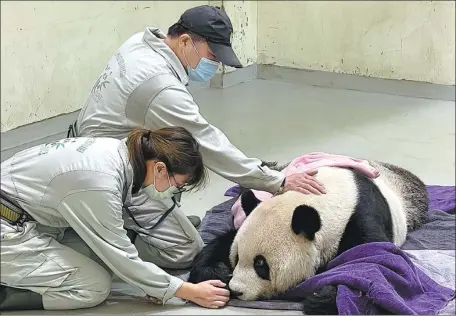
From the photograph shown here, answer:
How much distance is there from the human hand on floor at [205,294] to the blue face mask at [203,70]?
0.67m

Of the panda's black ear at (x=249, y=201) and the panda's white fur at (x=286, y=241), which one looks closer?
the panda's white fur at (x=286, y=241)

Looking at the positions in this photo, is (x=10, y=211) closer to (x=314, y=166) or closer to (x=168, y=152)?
(x=168, y=152)

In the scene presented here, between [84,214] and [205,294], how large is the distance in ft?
1.37

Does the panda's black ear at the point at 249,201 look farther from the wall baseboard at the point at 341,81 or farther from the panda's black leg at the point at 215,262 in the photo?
the wall baseboard at the point at 341,81

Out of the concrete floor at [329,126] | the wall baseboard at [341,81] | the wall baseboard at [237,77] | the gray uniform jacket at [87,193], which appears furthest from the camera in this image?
the wall baseboard at [341,81]

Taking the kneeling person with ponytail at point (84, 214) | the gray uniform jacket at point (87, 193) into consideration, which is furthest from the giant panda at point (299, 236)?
the gray uniform jacket at point (87, 193)

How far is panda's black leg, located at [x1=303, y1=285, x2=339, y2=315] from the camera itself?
6.56 ft

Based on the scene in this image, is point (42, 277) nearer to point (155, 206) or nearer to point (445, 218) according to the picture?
point (155, 206)

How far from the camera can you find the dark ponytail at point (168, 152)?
1.94 metres

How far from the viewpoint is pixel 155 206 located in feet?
7.61

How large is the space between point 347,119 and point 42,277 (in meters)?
2.40

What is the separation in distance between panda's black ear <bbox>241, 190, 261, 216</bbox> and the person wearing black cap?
41 millimetres

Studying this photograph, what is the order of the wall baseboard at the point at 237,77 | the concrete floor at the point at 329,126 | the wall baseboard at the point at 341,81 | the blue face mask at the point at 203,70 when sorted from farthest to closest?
the wall baseboard at the point at 341,81
the wall baseboard at the point at 237,77
the concrete floor at the point at 329,126
the blue face mask at the point at 203,70

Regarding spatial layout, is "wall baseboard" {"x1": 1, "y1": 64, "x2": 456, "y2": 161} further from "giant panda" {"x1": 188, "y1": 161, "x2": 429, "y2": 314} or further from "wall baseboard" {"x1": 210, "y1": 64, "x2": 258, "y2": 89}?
"giant panda" {"x1": 188, "y1": 161, "x2": 429, "y2": 314}
